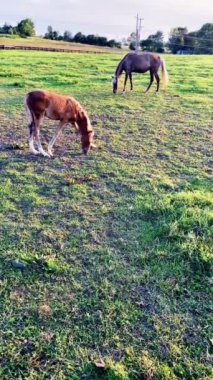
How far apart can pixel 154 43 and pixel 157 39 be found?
131 cm

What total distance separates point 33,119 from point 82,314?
379cm

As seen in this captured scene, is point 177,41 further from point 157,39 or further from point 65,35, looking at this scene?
point 65,35

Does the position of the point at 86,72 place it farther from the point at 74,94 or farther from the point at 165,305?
the point at 165,305

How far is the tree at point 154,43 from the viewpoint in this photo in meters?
51.5

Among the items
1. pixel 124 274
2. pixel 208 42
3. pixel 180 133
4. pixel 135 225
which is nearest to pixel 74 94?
pixel 180 133

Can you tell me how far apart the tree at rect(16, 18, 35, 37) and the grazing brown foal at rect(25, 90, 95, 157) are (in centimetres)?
4780

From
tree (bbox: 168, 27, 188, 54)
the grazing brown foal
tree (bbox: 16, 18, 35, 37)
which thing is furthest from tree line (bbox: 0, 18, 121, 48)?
the grazing brown foal

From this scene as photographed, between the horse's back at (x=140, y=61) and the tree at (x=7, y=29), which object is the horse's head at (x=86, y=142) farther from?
the tree at (x=7, y=29)

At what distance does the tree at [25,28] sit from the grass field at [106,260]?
159ft

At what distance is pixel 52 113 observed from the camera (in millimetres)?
5926

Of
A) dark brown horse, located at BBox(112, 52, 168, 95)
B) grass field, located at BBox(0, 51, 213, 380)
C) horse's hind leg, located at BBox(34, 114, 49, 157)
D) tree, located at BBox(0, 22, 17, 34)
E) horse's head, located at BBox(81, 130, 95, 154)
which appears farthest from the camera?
tree, located at BBox(0, 22, 17, 34)

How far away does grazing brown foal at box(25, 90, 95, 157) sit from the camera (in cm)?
573

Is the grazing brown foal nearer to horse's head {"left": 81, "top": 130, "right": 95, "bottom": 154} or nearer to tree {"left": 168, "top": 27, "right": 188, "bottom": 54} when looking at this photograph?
horse's head {"left": 81, "top": 130, "right": 95, "bottom": 154}

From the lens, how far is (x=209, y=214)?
411cm
